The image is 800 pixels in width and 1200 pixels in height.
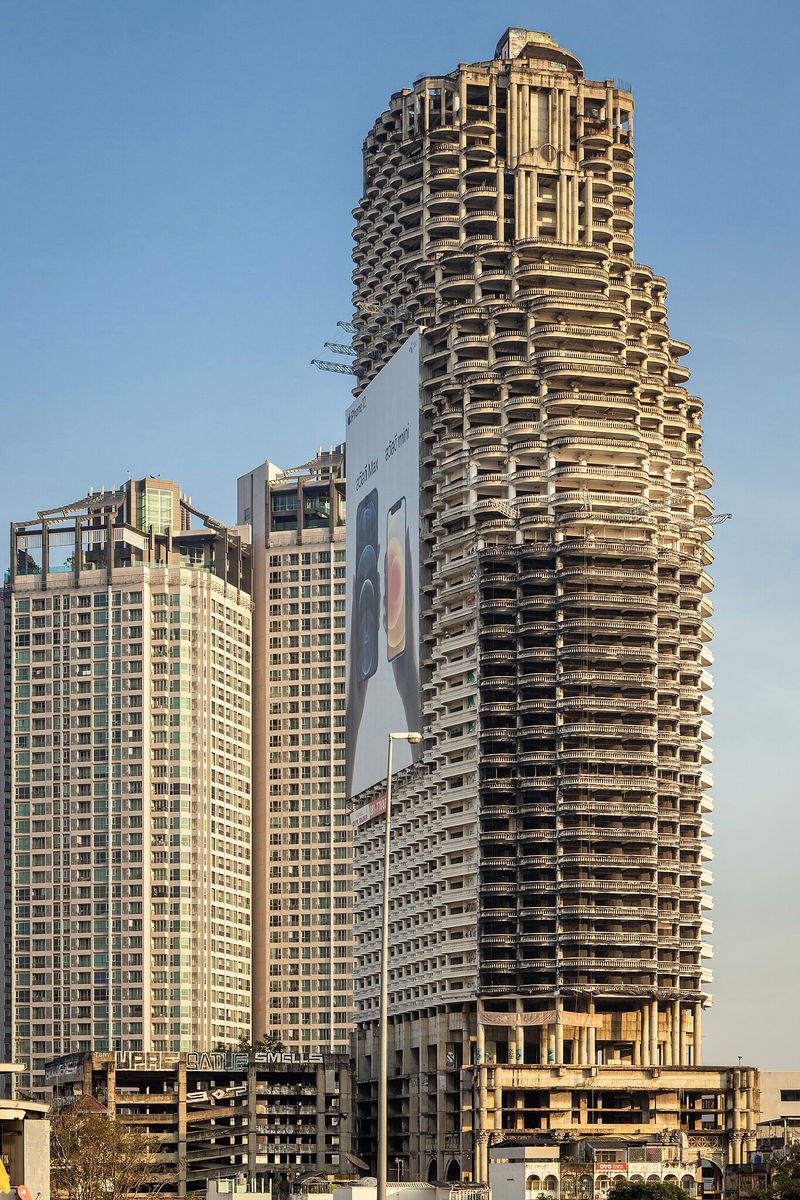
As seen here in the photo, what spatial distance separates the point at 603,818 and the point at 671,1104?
2600 centimetres

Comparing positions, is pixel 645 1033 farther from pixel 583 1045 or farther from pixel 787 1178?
pixel 787 1178

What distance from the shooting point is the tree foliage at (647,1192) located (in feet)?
413

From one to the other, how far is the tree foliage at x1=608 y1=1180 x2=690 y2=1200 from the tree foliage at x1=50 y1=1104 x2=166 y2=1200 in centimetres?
3057

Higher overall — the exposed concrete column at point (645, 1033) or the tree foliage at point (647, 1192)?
the exposed concrete column at point (645, 1033)

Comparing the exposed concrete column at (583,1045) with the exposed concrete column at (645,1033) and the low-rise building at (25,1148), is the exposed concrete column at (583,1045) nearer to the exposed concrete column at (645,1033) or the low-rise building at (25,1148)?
the exposed concrete column at (645,1033)

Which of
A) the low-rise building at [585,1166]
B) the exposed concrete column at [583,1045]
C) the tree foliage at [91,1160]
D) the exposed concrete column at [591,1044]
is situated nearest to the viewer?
the tree foliage at [91,1160]

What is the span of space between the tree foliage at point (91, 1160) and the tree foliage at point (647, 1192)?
1204 inches

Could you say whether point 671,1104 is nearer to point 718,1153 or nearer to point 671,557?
point 718,1153

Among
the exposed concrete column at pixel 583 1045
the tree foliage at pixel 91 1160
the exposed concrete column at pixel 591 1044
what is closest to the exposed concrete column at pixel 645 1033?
the exposed concrete column at pixel 591 1044

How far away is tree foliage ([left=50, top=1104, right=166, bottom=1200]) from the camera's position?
93938 millimetres

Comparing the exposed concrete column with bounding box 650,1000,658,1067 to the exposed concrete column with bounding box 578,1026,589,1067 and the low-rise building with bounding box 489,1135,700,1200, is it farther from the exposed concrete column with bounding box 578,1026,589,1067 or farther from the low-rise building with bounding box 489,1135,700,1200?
the low-rise building with bounding box 489,1135,700,1200

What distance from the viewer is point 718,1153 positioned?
180 m

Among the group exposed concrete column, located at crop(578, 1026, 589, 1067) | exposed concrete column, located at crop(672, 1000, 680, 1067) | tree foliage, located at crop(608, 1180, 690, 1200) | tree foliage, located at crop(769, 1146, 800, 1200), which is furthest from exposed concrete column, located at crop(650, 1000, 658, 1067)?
tree foliage, located at crop(608, 1180, 690, 1200)

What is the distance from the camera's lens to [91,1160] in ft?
343
